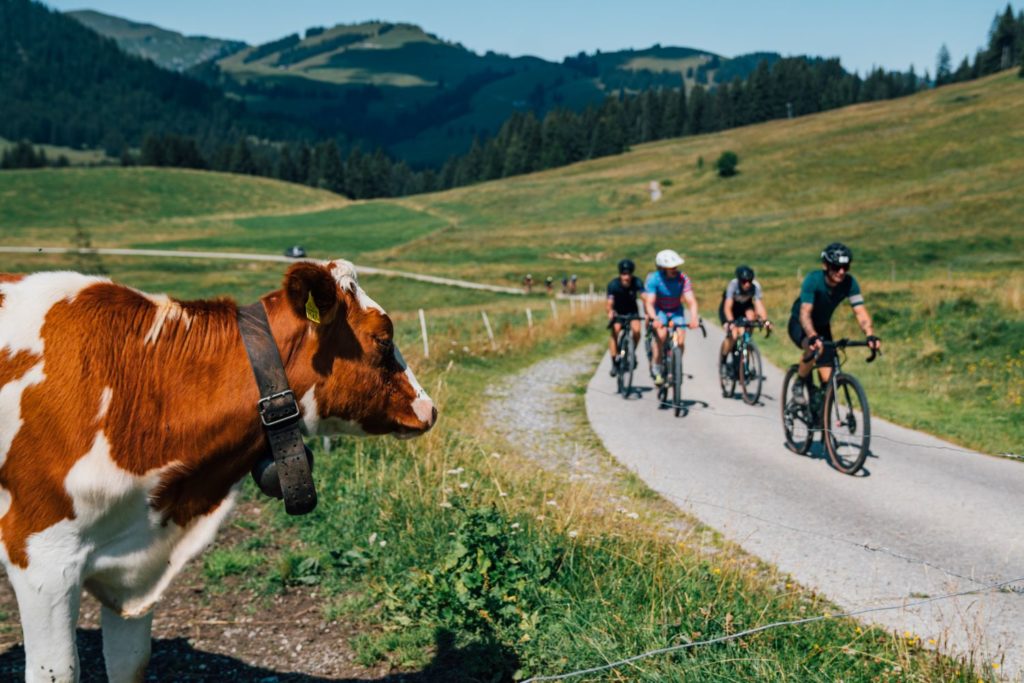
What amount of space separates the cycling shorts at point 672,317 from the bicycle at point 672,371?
0.31 ft

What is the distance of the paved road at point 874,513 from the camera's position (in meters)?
5.38

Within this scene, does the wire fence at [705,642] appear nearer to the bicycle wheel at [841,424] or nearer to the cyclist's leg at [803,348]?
the bicycle wheel at [841,424]

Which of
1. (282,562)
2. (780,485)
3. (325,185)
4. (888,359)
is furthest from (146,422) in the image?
(325,185)

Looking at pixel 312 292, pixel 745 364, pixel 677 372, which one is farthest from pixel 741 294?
pixel 312 292

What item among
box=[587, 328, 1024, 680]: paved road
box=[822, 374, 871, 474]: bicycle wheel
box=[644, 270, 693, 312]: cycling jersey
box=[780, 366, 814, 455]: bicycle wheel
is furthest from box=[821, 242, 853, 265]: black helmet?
box=[644, 270, 693, 312]: cycling jersey

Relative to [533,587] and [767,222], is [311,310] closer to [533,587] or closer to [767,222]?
[533,587]

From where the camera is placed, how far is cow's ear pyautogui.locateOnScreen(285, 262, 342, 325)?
2.97 m

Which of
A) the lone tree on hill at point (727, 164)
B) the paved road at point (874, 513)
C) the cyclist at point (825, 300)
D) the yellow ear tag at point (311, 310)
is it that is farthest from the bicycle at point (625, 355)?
the lone tree on hill at point (727, 164)

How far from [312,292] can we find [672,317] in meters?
11.2

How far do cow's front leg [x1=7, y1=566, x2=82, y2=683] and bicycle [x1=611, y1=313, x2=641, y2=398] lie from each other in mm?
12402

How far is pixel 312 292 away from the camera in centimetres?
306

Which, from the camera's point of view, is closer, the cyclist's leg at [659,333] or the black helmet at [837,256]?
the black helmet at [837,256]

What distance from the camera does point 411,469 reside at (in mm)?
7727

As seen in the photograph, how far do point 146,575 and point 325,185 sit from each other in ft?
534
